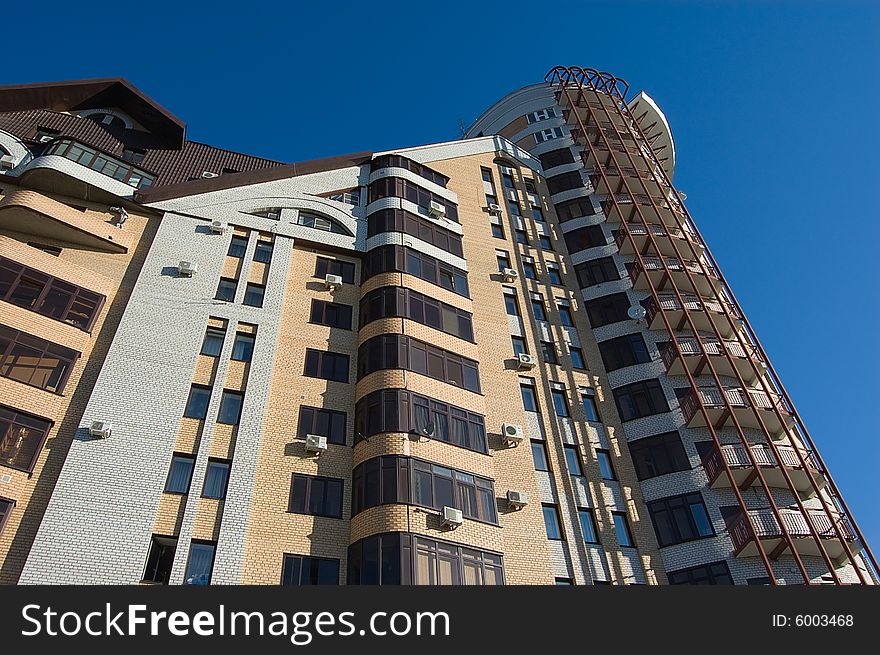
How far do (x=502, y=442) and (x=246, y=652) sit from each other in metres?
12.2

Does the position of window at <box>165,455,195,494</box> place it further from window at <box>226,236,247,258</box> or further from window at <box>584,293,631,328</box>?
window at <box>584,293,631,328</box>

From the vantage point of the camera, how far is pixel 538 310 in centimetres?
2833

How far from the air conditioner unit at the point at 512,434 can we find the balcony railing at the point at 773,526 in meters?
7.34

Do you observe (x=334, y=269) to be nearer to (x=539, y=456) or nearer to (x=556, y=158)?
(x=539, y=456)

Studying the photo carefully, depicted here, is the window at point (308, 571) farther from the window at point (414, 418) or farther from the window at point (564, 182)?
the window at point (564, 182)

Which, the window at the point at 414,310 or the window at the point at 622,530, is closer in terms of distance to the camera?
the window at the point at 622,530

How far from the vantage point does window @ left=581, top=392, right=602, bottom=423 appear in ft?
81.1

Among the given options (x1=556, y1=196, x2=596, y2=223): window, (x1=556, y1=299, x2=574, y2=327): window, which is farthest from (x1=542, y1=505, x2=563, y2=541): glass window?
(x1=556, y1=196, x2=596, y2=223): window

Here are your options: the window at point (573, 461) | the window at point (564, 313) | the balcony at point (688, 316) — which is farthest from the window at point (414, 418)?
the balcony at point (688, 316)

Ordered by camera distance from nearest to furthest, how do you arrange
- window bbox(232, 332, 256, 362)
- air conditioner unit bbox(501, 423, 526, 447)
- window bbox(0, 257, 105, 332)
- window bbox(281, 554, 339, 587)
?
window bbox(281, 554, 339, 587)
window bbox(0, 257, 105, 332)
window bbox(232, 332, 256, 362)
air conditioner unit bbox(501, 423, 526, 447)

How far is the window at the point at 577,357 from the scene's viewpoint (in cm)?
2662

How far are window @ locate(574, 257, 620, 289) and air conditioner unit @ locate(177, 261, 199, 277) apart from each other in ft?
56.4

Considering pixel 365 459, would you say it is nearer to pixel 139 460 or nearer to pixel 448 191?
pixel 139 460

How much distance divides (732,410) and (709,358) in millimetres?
2366
